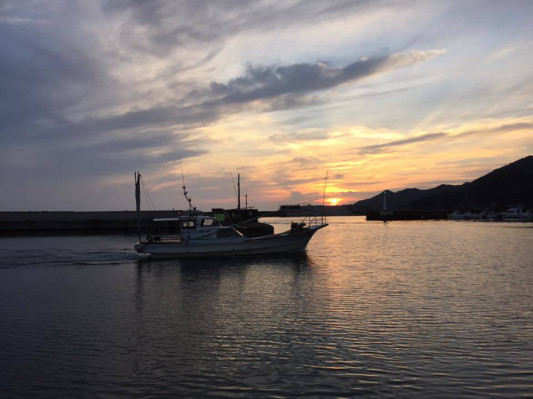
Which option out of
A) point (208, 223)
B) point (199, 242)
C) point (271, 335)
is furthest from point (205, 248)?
point (271, 335)

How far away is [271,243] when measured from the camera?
43688 mm

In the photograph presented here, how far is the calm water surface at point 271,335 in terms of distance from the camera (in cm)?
1052

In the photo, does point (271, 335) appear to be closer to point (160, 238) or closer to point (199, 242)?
point (199, 242)

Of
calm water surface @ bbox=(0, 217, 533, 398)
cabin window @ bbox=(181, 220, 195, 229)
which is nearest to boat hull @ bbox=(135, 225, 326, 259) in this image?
cabin window @ bbox=(181, 220, 195, 229)

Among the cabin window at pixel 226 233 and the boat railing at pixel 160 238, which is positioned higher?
the cabin window at pixel 226 233

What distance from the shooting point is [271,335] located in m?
14.7

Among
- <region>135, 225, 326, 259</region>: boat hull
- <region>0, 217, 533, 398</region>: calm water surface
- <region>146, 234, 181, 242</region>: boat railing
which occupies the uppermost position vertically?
<region>146, 234, 181, 242</region>: boat railing

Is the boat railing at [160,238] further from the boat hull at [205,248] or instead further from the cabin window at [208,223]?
the cabin window at [208,223]

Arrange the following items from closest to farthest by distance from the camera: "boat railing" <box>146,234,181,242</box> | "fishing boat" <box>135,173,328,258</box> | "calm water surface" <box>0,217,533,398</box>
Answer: "calm water surface" <box>0,217,533,398</box> < "fishing boat" <box>135,173,328,258</box> < "boat railing" <box>146,234,181,242</box>

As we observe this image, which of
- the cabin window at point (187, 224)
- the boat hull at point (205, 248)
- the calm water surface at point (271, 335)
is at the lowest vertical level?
the calm water surface at point (271, 335)

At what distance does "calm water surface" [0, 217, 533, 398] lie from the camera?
1052 centimetres

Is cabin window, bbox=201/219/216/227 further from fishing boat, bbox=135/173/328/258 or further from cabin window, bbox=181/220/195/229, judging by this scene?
→ cabin window, bbox=181/220/195/229

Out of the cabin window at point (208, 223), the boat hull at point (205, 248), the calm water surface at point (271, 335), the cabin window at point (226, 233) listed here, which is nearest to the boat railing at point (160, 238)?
the boat hull at point (205, 248)

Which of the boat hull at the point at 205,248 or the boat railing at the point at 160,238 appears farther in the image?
the boat railing at the point at 160,238
